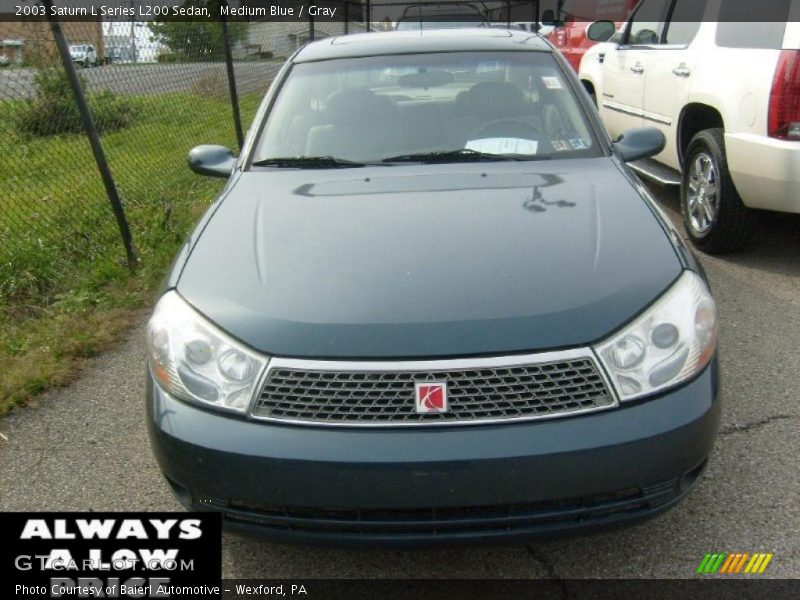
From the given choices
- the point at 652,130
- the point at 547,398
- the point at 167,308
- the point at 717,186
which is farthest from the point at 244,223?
the point at 717,186

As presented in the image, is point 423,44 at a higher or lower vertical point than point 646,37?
higher

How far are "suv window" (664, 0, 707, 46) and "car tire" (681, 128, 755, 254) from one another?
87cm

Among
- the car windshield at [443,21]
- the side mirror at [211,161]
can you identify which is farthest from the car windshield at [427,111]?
the car windshield at [443,21]

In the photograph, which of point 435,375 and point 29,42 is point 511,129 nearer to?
point 435,375

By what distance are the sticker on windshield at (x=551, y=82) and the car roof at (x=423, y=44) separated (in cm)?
26

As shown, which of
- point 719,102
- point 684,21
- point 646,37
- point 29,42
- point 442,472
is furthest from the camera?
point 646,37

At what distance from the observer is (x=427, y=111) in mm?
3461

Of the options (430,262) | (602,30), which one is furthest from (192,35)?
(430,262)

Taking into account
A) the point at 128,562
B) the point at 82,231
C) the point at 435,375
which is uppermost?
the point at 435,375

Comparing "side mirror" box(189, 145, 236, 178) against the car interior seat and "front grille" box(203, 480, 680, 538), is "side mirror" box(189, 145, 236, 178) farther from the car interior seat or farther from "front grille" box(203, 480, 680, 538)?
"front grille" box(203, 480, 680, 538)

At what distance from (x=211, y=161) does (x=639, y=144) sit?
77.1 inches

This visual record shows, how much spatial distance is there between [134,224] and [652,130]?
4.09m

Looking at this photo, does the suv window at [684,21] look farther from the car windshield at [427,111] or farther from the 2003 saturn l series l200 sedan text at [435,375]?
the 2003 saturn l series l200 sedan text at [435,375]

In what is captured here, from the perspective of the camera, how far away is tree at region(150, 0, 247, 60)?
7520 mm
